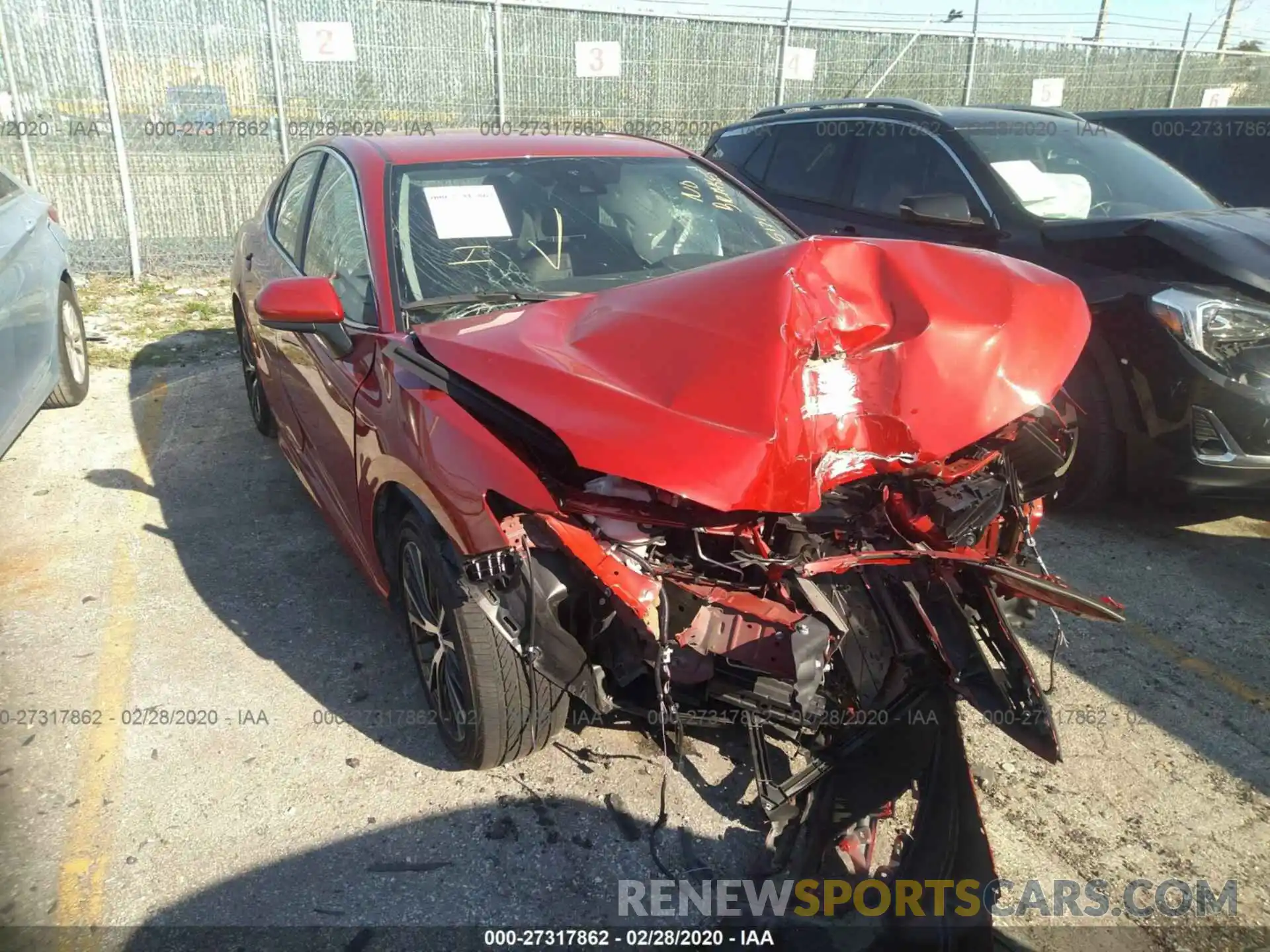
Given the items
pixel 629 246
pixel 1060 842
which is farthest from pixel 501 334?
pixel 1060 842

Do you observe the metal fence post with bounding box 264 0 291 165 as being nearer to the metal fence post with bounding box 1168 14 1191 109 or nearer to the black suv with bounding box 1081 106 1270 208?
the black suv with bounding box 1081 106 1270 208

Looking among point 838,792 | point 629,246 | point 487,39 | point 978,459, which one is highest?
point 487,39

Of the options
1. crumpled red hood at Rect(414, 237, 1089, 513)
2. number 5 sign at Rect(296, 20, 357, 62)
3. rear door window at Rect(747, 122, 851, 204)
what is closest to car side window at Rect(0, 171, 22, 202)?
crumpled red hood at Rect(414, 237, 1089, 513)

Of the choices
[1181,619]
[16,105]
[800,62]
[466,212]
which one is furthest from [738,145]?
[16,105]

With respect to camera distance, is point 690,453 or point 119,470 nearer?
point 690,453

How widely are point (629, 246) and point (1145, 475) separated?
2574 millimetres

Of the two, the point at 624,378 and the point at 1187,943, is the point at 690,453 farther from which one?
the point at 1187,943

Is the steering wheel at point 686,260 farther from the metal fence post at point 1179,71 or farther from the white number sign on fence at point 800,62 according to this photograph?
the metal fence post at point 1179,71

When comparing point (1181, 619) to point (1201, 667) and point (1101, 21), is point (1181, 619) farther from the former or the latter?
point (1101, 21)

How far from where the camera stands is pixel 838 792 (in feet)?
8.06

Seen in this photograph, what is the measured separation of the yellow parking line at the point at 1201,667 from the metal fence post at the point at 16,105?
9.99 meters

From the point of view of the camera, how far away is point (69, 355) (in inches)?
231

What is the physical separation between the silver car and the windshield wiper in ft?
8.85

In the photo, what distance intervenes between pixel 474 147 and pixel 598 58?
828cm
